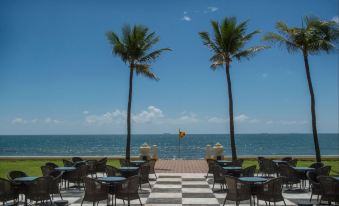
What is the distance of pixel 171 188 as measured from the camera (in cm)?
1215

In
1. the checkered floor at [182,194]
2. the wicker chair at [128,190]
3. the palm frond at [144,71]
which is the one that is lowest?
the checkered floor at [182,194]

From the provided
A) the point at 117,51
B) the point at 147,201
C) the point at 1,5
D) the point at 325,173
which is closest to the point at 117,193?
the point at 147,201

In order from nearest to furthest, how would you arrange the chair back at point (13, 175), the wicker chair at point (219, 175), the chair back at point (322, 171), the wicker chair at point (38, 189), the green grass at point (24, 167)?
the wicker chair at point (38, 189) → the chair back at point (13, 175) → the chair back at point (322, 171) → the wicker chair at point (219, 175) → the green grass at point (24, 167)

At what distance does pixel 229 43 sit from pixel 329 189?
1247 cm

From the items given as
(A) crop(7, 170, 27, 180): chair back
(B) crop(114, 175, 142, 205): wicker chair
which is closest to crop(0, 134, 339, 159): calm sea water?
(A) crop(7, 170, 27, 180): chair back

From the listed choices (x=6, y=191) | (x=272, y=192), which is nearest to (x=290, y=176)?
(x=272, y=192)

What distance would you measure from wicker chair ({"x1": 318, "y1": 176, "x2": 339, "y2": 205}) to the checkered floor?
4.24 feet

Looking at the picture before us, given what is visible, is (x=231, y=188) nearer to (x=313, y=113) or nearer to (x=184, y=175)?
(x=184, y=175)

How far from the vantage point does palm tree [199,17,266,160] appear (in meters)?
19.6

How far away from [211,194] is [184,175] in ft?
15.5

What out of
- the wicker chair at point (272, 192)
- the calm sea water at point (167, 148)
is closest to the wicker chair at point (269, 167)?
the wicker chair at point (272, 192)

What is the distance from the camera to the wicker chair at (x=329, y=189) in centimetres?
824

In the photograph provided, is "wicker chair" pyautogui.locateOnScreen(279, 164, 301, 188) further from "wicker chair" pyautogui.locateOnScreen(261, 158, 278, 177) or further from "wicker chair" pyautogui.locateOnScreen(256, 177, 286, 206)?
"wicker chair" pyautogui.locateOnScreen(256, 177, 286, 206)

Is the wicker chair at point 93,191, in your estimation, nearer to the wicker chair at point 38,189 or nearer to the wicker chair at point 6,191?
the wicker chair at point 38,189
